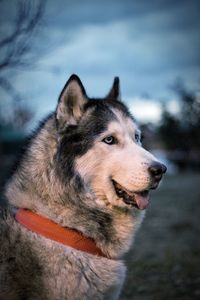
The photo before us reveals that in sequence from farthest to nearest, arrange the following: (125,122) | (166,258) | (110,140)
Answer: (166,258) → (125,122) → (110,140)

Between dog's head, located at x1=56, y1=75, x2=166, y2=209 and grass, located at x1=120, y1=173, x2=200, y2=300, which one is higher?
dog's head, located at x1=56, y1=75, x2=166, y2=209

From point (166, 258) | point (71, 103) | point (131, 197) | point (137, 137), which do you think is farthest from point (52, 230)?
point (166, 258)

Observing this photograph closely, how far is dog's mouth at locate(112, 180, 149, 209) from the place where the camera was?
12.2 ft

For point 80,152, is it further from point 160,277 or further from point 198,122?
point 198,122

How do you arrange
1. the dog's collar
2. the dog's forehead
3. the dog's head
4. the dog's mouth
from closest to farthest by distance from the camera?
the dog's collar
the dog's head
the dog's mouth
the dog's forehead

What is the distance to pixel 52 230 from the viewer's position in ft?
11.5

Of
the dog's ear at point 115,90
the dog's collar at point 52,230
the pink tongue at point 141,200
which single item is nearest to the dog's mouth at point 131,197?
the pink tongue at point 141,200

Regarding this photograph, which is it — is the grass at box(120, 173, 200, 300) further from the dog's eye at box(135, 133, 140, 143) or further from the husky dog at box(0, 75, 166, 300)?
the dog's eye at box(135, 133, 140, 143)

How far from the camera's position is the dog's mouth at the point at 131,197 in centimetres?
371

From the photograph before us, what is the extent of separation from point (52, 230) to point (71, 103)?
110cm

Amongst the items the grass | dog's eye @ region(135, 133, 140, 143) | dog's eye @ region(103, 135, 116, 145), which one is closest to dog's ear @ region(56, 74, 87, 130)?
dog's eye @ region(103, 135, 116, 145)

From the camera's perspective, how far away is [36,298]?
3.28m

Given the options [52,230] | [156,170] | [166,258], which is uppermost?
[156,170]

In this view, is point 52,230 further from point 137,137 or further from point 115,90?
point 115,90
